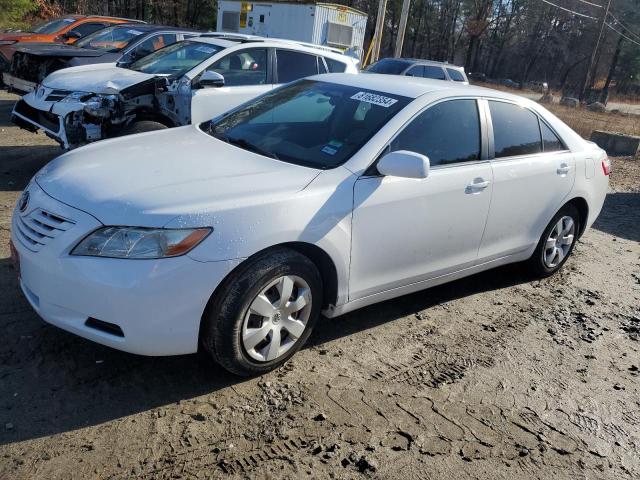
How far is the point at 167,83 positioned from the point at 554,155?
442cm

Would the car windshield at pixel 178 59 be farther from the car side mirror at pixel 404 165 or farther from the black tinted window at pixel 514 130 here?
the car side mirror at pixel 404 165

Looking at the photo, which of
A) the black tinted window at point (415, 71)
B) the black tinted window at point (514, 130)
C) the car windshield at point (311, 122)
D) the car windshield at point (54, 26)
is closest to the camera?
the car windshield at point (311, 122)

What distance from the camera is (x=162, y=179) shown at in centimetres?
325

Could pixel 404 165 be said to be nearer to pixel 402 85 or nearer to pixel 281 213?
pixel 281 213

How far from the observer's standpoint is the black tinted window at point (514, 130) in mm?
4484

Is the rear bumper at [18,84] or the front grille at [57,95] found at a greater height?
the front grille at [57,95]

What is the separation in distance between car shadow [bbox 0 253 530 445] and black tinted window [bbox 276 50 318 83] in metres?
4.76

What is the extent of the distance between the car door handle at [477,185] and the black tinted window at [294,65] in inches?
166

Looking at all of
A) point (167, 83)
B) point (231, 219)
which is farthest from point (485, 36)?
point (231, 219)

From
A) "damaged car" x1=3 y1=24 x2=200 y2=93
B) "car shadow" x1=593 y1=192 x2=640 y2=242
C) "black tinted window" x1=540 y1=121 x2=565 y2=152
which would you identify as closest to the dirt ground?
"black tinted window" x1=540 y1=121 x2=565 y2=152

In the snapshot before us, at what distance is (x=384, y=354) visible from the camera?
385 cm

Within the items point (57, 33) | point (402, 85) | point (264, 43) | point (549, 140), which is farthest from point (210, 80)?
point (57, 33)

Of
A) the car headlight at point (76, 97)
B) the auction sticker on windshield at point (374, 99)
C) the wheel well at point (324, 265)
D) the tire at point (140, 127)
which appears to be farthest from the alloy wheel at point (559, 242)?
the car headlight at point (76, 97)

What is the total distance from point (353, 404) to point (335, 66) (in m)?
6.08
